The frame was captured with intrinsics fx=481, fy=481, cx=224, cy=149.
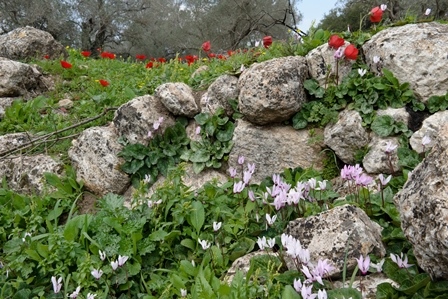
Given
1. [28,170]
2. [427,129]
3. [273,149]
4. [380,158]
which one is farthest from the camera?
[28,170]

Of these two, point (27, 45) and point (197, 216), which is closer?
point (197, 216)

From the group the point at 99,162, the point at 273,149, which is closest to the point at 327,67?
the point at 273,149

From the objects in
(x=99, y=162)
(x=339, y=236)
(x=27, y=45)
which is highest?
(x=339, y=236)

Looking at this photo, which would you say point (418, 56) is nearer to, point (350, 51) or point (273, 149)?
point (350, 51)

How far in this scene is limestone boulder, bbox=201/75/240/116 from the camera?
482 cm

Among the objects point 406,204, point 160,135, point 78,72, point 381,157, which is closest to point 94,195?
point 160,135

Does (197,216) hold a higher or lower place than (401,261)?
lower

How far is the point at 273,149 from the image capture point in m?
4.56

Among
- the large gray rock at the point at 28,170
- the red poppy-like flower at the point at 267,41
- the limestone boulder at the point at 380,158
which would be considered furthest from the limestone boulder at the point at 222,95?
the large gray rock at the point at 28,170

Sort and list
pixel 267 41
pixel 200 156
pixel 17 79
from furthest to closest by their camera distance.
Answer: pixel 17 79 → pixel 267 41 → pixel 200 156

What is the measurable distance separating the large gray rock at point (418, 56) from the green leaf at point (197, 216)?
2109 millimetres

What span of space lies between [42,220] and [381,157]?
9.88 ft

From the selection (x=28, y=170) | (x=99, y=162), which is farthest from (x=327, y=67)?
(x=28, y=170)

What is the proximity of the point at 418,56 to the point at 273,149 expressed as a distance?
5.03 ft
